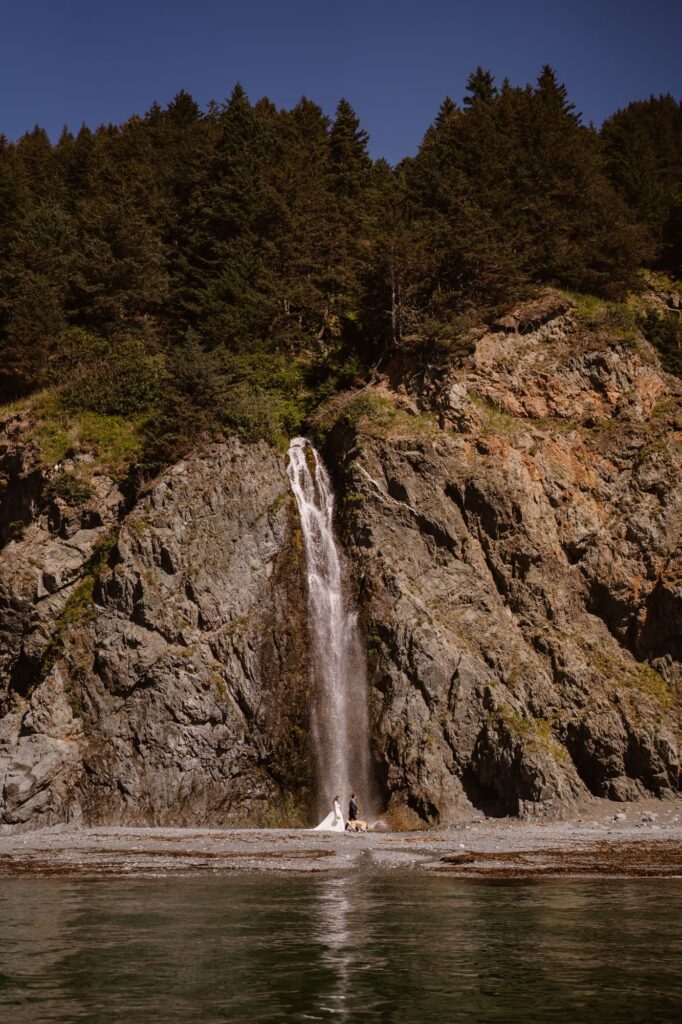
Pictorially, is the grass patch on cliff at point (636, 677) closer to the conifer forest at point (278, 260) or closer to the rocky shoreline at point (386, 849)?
the rocky shoreline at point (386, 849)

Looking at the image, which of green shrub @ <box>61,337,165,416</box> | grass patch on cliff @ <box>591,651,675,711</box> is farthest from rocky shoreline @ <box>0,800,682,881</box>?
green shrub @ <box>61,337,165,416</box>

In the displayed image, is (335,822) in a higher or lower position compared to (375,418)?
lower

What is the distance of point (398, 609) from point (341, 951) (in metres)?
19.0

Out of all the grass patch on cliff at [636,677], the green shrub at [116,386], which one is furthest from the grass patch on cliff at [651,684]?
the green shrub at [116,386]

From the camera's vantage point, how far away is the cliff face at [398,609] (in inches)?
1181

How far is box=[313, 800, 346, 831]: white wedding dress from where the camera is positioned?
93.7 feet

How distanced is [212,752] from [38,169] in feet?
151

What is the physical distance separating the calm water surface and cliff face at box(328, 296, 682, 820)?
1086 centimetres

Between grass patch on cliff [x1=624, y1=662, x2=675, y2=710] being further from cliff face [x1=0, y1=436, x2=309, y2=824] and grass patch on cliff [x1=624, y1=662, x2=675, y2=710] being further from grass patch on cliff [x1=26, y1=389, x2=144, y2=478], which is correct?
grass patch on cliff [x1=26, y1=389, x2=144, y2=478]

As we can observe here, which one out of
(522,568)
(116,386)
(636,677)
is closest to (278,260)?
(116,386)

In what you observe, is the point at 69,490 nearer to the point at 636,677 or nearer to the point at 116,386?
the point at 116,386

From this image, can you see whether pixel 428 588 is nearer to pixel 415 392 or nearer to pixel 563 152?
pixel 415 392

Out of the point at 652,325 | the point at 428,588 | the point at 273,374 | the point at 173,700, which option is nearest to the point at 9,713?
the point at 173,700

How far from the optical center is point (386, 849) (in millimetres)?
24688
